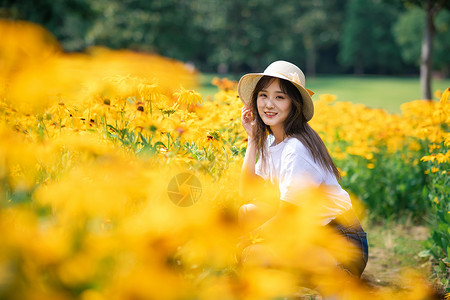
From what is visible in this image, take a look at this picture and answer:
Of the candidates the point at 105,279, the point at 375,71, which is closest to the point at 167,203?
the point at 105,279

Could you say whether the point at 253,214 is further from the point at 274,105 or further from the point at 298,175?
the point at 274,105

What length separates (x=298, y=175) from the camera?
1.99 m

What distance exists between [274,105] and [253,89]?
0.86ft

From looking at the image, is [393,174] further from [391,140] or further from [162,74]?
[162,74]

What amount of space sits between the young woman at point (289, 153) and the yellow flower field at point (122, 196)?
103 millimetres

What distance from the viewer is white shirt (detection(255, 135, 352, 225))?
1.96m

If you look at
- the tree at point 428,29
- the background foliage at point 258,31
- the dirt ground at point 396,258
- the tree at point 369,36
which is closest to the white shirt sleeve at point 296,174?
the dirt ground at point 396,258

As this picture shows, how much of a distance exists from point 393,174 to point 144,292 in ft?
12.9

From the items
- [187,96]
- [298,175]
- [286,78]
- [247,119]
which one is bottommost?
[298,175]

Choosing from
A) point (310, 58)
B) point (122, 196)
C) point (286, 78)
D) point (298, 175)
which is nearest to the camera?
point (122, 196)

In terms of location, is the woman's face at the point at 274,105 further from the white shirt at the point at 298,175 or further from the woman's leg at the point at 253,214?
the woman's leg at the point at 253,214

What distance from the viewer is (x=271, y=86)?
2301mm

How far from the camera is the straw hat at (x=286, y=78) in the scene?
221cm

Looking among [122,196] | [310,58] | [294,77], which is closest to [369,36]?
[310,58]
